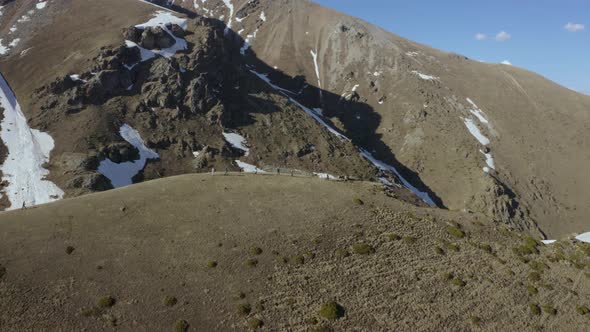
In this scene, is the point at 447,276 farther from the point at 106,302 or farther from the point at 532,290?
the point at 106,302

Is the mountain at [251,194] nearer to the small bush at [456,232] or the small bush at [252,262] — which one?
the small bush at [252,262]

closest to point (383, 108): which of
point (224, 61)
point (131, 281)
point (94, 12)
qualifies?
point (224, 61)

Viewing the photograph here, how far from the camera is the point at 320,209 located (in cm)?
4672

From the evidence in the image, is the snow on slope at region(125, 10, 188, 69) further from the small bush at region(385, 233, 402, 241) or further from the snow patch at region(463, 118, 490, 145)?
the small bush at region(385, 233, 402, 241)

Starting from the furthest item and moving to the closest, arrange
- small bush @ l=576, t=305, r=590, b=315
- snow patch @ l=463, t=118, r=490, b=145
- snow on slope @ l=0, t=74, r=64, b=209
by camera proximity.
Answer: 1. snow patch @ l=463, t=118, r=490, b=145
2. snow on slope @ l=0, t=74, r=64, b=209
3. small bush @ l=576, t=305, r=590, b=315

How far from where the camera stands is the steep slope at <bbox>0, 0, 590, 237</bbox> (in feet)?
409

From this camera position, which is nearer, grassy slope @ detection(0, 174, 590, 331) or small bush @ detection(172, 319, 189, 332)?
small bush @ detection(172, 319, 189, 332)

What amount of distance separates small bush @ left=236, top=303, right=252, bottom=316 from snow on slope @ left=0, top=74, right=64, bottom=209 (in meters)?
76.9

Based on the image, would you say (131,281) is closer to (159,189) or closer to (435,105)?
(159,189)

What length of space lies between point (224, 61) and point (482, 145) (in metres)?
111

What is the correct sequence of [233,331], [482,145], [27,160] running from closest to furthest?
[233,331] → [27,160] → [482,145]

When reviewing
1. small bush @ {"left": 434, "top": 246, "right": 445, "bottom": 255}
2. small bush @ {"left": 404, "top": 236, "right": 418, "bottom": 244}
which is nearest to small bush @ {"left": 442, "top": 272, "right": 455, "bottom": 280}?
small bush @ {"left": 434, "top": 246, "right": 445, "bottom": 255}

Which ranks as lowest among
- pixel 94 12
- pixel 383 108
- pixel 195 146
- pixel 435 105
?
pixel 195 146

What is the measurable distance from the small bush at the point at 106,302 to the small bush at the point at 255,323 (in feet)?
34.3
